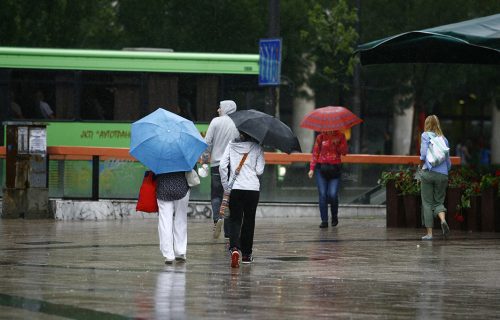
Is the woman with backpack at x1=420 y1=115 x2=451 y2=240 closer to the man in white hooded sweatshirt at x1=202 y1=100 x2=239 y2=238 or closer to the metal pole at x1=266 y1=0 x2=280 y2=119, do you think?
the man in white hooded sweatshirt at x1=202 y1=100 x2=239 y2=238

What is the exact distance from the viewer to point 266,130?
1430cm

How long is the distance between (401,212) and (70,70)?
11102mm

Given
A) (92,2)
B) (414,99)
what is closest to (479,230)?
(92,2)

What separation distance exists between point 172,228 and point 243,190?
1.03 metres

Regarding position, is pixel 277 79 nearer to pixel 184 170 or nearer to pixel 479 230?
pixel 479 230

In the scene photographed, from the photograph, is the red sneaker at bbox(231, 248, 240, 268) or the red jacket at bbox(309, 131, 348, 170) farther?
the red jacket at bbox(309, 131, 348, 170)

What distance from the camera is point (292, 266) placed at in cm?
1435

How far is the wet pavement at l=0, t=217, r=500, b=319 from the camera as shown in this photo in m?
10.5

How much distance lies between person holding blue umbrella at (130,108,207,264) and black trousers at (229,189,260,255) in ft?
1.87

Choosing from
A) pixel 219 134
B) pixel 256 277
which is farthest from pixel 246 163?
pixel 219 134

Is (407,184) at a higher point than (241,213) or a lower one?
higher

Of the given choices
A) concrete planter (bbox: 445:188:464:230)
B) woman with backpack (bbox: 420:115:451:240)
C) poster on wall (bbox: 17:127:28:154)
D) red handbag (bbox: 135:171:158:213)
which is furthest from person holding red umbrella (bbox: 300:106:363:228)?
red handbag (bbox: 135:171:158:213)

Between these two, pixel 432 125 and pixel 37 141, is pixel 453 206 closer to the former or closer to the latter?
pixel 432 125

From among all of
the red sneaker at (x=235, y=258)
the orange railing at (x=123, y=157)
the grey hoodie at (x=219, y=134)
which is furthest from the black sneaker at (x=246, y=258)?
the orange railing at (x=123, y=157)
